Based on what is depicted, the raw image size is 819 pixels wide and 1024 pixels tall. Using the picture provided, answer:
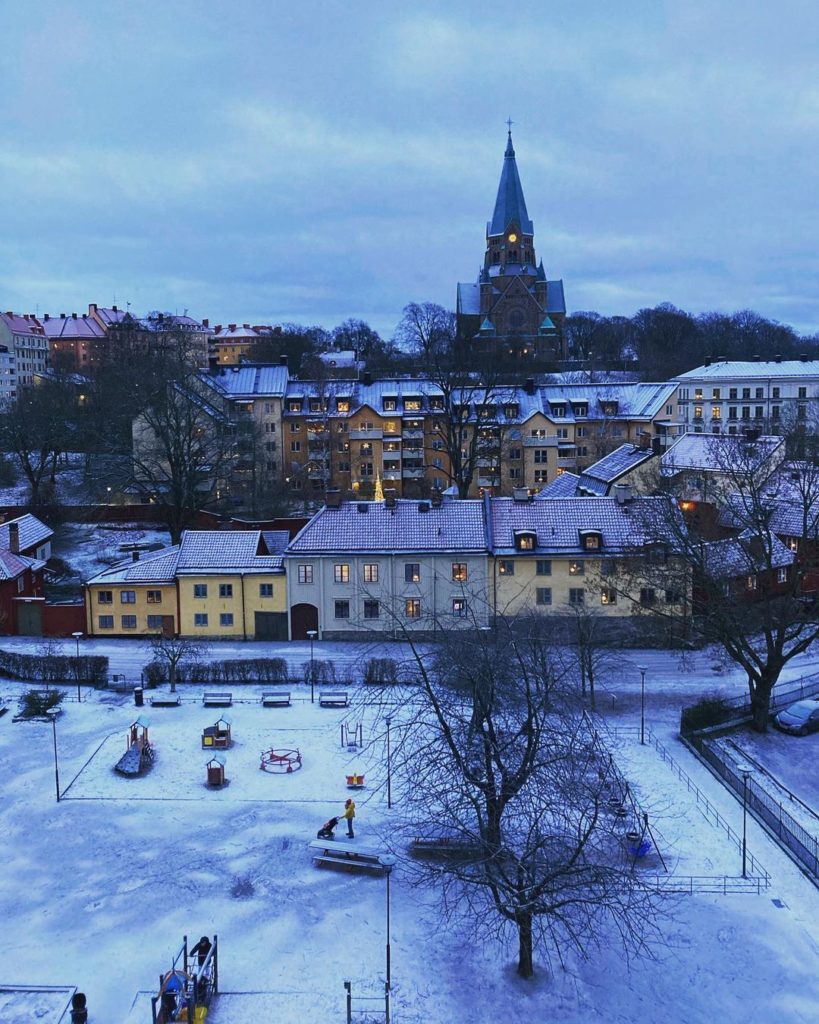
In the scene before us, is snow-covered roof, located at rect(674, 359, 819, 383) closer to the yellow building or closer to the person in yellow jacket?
the yellow building

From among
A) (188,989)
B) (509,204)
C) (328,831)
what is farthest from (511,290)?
(188,989)

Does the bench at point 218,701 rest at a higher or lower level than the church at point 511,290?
lower

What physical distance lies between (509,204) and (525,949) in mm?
122336

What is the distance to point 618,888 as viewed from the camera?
712 inches

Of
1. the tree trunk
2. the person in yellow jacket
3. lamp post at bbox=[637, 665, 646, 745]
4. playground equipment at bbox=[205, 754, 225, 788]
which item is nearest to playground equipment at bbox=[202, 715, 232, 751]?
playground equipment at bbox=[205, 754, 225, 788]

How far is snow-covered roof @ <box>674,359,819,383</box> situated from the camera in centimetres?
8994

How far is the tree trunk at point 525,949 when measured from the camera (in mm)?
17297

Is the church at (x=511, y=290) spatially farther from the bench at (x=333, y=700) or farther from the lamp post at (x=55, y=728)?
the lamp post at (x=55, y=728)

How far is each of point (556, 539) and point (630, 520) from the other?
12.5 feet

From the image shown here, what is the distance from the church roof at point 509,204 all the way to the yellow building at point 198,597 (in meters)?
99.5

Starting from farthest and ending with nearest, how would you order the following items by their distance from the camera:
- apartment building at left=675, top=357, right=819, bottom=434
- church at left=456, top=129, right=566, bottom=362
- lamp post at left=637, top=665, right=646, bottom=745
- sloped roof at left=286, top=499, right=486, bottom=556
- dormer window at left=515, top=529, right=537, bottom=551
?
church at left=456, top=129, right=566, bottom=362 → apartment building at left=675, top=357, right=819, bottom=434 → dormer window at left=515, top=529, right=537, bottom=551 → sloped roof at left=286, top=499, right=486, bottom=556 → lamp post at left=637, top=665, right=646, bottom=745

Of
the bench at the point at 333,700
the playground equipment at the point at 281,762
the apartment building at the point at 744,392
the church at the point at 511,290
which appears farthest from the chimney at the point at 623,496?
the church at the point at 511,290

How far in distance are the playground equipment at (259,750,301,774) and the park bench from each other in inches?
200

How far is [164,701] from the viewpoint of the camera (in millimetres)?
32344
